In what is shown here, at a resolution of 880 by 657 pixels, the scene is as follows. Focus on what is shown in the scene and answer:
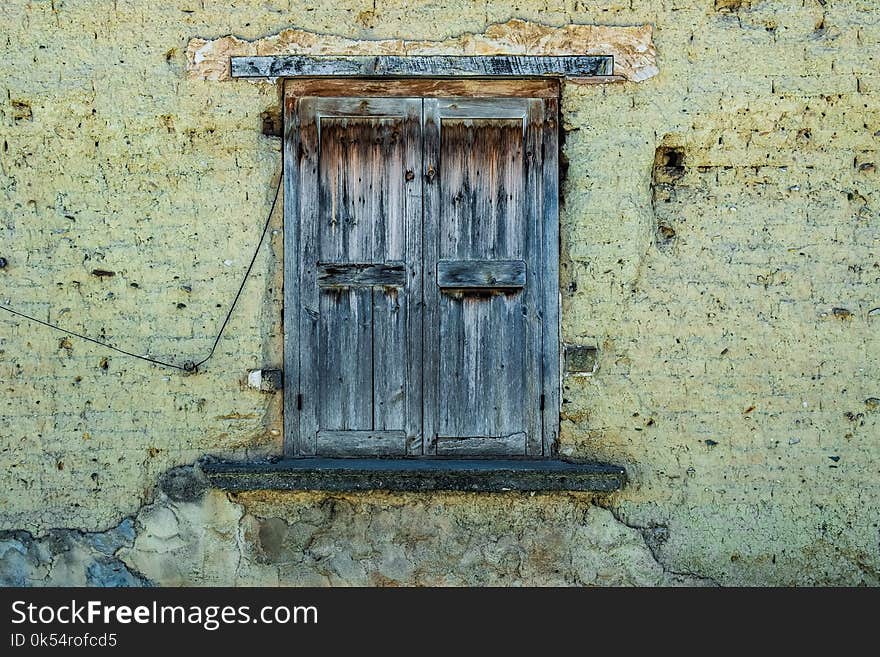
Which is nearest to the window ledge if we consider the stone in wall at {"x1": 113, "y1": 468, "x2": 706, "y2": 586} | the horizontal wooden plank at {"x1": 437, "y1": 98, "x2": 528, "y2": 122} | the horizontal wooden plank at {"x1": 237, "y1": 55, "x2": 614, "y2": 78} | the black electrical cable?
the stone in wall at {"x1": 113, "y1": 468, "x2": 706, "y2": 586}

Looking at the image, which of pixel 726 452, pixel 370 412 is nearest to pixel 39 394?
pixel 370 412

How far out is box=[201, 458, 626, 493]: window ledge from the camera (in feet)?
13.0

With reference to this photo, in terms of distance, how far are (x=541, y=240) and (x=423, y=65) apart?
87 centimetres

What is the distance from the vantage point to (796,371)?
4016 mm

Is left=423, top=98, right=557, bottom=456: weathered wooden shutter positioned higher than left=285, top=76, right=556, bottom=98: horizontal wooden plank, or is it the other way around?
left=285, top=76, right=556, bottom=98: horizontal wooden plank

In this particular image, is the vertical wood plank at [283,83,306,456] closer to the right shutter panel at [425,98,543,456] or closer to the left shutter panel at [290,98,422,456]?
the left shutter panel at [290,98,422,456]

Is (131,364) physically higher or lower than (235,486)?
higher

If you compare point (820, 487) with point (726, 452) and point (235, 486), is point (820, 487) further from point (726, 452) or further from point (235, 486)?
point (235, 486)

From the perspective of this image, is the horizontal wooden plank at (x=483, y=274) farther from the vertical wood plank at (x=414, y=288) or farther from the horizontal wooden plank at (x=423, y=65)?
the horizontal wooden plank at (x=423, y=65)

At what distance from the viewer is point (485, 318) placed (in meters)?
4.11

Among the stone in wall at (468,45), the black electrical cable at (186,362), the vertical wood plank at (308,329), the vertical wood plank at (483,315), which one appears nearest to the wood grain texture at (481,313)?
the vertical wood plank at (483,315)

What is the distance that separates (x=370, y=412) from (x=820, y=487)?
1.87m

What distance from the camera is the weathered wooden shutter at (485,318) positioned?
13.4ft

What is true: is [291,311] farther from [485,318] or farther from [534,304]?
[534,304]
